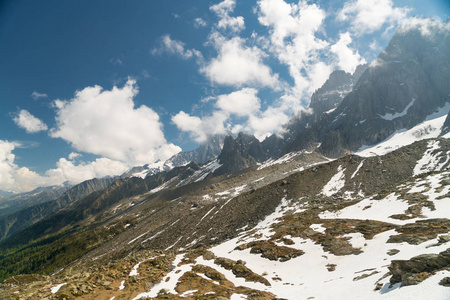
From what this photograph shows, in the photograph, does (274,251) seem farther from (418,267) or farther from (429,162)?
(429,162)

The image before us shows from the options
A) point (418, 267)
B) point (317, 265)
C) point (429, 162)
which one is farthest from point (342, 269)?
point (429, 162)

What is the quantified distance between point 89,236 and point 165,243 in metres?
161

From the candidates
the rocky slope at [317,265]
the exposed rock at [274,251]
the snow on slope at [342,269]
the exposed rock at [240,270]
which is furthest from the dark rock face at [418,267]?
the exposed rock at [274,251]

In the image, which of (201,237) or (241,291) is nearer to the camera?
(241,291)

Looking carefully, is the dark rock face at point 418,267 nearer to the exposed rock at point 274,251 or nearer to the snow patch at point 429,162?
the exposed rock at point 274,251

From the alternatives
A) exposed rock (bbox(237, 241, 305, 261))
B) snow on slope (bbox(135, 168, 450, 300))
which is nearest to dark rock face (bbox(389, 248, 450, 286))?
snow on slope (bbox(135, 168, 450, 300))

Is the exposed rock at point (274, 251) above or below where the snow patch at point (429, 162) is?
above

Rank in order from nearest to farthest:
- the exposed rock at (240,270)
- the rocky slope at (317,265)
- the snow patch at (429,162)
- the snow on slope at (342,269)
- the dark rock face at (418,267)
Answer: the dark rock face at (418,267) < the snow on slope at (342,269) < the rocky slope at (317,265) < the exposed rock at (240,270) < the snow patch at (429,162)

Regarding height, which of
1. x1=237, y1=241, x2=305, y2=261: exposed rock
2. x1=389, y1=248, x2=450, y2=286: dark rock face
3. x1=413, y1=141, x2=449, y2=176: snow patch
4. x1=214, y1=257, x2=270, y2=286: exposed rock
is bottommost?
x1=413, y1=141, x2=449, y2=176: snow patch

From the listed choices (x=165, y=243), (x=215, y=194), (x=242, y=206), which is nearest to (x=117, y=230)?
(x=215, y=194)

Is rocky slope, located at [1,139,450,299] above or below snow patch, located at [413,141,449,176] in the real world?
above

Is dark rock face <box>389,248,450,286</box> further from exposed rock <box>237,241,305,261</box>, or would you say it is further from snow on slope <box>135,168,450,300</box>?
exposed rock <box>237,241,305,261</box>

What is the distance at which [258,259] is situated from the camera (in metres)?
29.7

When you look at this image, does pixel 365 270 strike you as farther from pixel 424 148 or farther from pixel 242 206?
pixel 424 148
